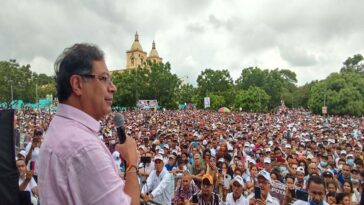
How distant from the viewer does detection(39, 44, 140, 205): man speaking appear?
4.56 ft

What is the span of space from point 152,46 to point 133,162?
129073mm

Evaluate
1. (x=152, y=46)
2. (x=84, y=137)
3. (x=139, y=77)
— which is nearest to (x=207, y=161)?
(x=84, y=137)

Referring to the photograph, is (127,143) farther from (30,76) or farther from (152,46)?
(152,46)

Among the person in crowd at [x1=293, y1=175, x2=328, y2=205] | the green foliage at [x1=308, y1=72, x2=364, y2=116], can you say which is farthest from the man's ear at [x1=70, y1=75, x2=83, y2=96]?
the green foliage at [x1=308, y1=72, x2=364, y2=116]

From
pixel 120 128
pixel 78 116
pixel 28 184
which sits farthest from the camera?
pixel 28 184

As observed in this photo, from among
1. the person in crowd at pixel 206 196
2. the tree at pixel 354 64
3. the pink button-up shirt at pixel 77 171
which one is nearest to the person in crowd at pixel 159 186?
the person in crowd at pixel 206 196

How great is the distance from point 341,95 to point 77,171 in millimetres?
53806

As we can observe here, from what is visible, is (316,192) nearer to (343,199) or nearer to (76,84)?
(343,199)

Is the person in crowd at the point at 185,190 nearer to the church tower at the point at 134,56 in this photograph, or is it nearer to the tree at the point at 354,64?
the tree at the point at 354,64

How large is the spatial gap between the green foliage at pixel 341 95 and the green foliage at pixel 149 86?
21.4 metres

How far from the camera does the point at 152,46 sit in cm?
12900

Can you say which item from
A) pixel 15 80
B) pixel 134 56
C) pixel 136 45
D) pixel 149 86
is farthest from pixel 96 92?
pixel 136 45

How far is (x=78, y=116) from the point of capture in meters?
1.60

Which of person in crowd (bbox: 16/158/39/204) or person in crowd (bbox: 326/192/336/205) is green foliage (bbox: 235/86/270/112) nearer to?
person in crowd (bbox: 326/192/336/205)
